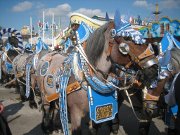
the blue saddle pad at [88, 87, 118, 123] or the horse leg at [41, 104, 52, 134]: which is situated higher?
the blue saddle pad at [88, 87, 118, 123]

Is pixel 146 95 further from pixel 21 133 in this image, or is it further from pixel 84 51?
pixel 21 133

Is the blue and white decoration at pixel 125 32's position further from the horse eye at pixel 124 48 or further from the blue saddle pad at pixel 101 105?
the blue saddle pad at pixel 101 105

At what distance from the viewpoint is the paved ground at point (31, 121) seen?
616 cm

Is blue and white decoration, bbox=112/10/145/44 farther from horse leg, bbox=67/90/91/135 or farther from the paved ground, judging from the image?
the paved ground

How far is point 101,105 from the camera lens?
12.3 feet

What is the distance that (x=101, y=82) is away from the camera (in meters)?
3.57

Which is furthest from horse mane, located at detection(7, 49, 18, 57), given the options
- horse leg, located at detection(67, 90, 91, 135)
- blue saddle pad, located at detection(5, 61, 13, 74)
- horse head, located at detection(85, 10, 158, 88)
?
horse head, located at detection(85, 10, 158, 88)

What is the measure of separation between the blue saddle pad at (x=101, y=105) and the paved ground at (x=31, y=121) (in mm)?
2425

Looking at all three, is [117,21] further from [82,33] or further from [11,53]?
[11,53]

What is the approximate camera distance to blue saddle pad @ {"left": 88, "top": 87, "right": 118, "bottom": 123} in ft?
11.8

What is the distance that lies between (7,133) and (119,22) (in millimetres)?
2330

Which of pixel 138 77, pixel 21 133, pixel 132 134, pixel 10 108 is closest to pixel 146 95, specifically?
pixel 138 77

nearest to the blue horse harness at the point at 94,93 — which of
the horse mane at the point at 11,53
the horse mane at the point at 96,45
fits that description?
the horse mane at the point at 96,45

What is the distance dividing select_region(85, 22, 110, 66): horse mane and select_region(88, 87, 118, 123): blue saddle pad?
504mm
